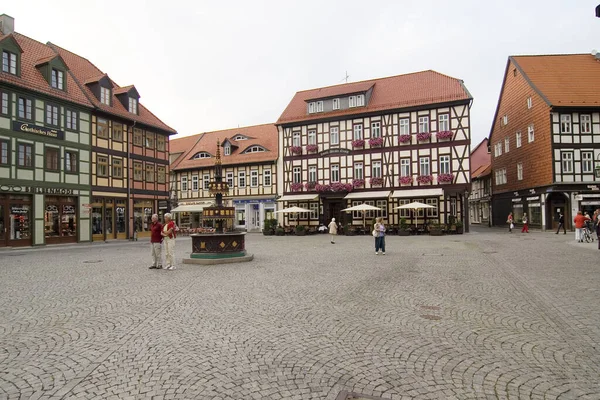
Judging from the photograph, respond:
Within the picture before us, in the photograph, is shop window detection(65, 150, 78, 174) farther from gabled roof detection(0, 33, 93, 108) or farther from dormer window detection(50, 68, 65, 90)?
dormer window detection(50, 68, 65, 90)

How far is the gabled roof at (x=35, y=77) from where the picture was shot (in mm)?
23109

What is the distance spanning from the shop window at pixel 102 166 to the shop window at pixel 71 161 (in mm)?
1749

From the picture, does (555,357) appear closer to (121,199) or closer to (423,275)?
(423,275)

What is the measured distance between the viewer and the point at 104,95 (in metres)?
29.5

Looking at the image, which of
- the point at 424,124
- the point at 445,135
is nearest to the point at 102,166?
the point at 424,124

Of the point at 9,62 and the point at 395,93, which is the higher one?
the point at 395,93

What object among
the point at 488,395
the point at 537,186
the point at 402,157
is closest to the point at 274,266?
the point at 488,395

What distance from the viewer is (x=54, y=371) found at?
4457 mm

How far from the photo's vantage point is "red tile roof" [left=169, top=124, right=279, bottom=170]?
4234 centimetres

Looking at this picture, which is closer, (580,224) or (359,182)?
(580,224)

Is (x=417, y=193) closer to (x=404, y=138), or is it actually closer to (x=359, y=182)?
(x=404, y=138)

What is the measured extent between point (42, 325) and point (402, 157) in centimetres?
3168

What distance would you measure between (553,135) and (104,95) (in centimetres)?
3377

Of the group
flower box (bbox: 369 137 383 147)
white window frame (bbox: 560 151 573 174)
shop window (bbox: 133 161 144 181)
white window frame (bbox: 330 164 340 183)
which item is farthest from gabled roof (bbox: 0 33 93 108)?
white window frame (bbox: 560 151 573 174)
